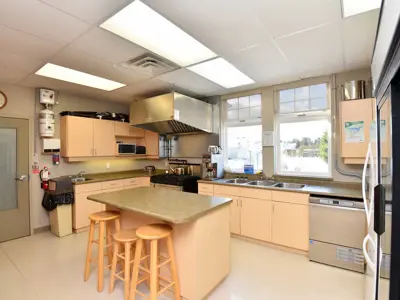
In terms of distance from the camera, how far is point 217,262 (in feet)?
7.32

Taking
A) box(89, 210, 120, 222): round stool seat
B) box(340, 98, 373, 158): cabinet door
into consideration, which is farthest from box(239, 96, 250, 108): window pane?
box(89, 210, 120, 222): round stool seat

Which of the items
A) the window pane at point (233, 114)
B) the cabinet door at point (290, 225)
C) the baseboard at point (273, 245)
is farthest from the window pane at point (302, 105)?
the baseboard at point (273, 245)

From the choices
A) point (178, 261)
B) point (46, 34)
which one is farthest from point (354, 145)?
point (46, 34)

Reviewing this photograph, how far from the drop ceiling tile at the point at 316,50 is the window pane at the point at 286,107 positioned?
623mm

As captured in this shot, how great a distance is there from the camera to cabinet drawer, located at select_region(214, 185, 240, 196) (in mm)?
3541

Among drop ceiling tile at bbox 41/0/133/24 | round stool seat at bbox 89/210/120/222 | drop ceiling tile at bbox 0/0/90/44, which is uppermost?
drop ceiling tile at bbox 41/0/133/24

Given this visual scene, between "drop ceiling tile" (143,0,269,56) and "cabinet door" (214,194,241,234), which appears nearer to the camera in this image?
"drop ceiling tile" (143,0,269,56)

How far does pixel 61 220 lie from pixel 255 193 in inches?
129

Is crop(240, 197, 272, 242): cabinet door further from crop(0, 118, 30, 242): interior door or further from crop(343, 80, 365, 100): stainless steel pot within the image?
crop(0, 118, 30, 242): interior door

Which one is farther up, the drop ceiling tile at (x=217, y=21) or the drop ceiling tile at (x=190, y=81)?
the drop ceiling tile at (x=217, y=21)

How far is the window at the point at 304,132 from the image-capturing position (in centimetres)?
344

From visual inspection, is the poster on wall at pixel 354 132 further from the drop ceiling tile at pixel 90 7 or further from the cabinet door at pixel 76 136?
the cabinet door at pixel 76 136

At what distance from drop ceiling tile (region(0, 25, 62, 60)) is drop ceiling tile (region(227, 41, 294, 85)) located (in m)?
2.05

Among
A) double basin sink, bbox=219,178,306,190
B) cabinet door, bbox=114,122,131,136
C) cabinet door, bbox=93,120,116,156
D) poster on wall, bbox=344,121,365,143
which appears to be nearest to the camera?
poster on wall, bbox=344,121,365,143
